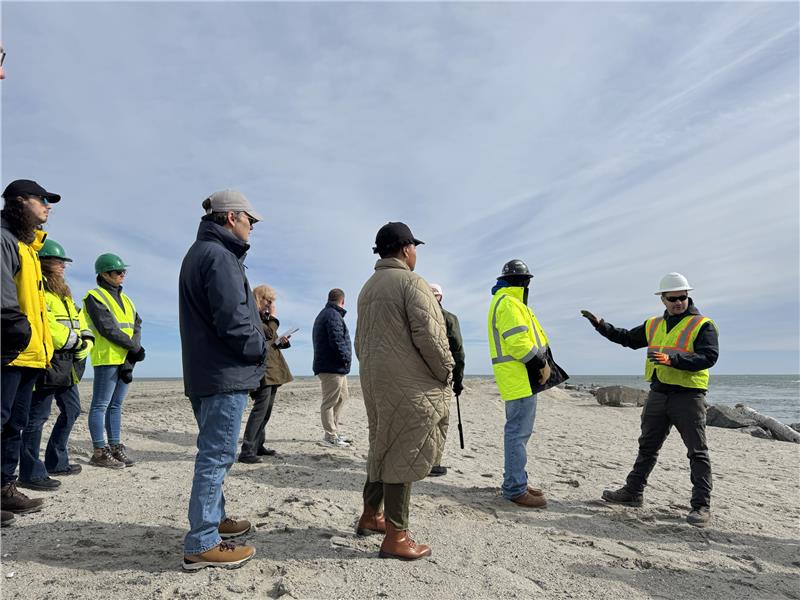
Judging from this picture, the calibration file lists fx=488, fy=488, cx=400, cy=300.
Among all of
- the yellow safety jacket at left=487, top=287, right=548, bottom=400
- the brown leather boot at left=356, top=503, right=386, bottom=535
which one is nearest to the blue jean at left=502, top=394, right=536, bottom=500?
the yellow safety jacket at left=487, top=287, right=548, bottom=400

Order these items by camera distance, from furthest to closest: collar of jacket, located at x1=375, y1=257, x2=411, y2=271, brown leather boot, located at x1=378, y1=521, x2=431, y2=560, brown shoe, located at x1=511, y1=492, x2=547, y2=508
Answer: brown shoe, located at x1=511, y1=492, x2=547, y2=508, collar of jacket, located at x1=375, y1=257, x2=411, y2=271, brown leather boot, located at x1=378, y1=521, x2=431, y2=560

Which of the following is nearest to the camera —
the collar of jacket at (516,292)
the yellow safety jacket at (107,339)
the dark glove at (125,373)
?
the collar of jacket at (516,292)

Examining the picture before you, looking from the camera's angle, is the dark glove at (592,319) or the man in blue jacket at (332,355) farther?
the man in blue jacket at (332,355)

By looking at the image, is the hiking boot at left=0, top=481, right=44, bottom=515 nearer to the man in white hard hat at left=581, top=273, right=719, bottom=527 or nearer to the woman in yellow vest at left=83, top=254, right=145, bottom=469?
the woman in yellow vest at left=83, top=254, right=145, bottom=469

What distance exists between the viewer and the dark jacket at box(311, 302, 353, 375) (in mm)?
7164

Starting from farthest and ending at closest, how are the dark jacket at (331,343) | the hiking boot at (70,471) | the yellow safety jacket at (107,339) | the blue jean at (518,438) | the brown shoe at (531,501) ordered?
the dark jacket at (331,343), the yellow safety jacket at (107,339), the hiking boot at (70,471), the blue jean at (518,438), the brown shoe at (531,501)

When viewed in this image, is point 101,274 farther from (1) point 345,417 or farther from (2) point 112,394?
(1) point 345,417

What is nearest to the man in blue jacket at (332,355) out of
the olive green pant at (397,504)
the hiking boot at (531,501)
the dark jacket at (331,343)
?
the dark jacket at (331,343)

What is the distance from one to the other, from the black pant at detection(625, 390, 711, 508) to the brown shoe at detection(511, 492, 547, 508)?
1.03 metres

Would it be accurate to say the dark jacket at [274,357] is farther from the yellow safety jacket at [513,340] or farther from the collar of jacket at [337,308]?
the yellow safety jacket at [513,340]

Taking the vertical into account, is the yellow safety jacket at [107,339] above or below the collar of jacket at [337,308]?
below

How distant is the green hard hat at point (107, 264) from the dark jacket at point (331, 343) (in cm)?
268

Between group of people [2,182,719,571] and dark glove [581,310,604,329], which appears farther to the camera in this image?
dark glove [581,310,604,329]

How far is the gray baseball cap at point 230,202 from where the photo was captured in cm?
342
